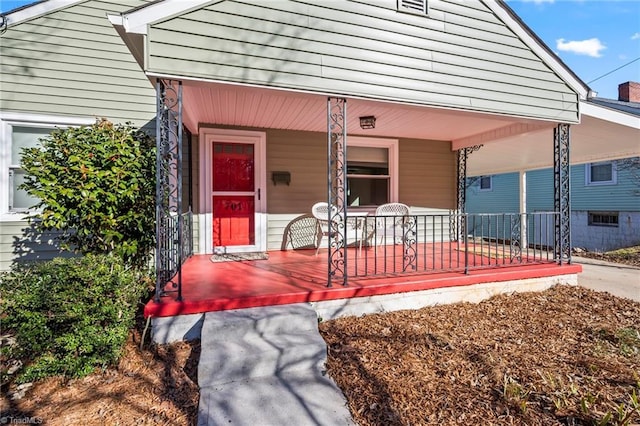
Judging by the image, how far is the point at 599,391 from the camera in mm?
2229

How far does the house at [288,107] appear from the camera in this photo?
10.4ft

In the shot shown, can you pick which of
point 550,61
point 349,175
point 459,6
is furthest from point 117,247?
point 550,61

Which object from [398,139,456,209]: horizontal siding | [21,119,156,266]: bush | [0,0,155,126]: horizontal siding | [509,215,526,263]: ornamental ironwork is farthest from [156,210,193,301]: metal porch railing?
[398,139,456,209]: horizontal siding

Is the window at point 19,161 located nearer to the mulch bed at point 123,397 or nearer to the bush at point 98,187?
the bush at point 98,187

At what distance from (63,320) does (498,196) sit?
16198mm

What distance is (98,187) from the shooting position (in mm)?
3029

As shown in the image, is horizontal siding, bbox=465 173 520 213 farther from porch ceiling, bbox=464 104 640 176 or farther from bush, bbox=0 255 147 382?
bush, bbox=0 255 147 382

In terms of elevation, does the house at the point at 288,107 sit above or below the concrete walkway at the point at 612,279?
above

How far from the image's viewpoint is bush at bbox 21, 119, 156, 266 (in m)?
2.96

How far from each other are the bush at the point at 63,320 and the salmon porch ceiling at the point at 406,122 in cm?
205

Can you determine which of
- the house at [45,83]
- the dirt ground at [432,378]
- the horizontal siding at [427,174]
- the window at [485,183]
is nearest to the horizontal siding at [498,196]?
the window at [485,183]

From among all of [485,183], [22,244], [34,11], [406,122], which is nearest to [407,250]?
[406,122]

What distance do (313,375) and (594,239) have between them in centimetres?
1319

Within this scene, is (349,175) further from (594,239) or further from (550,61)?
(594,239)
